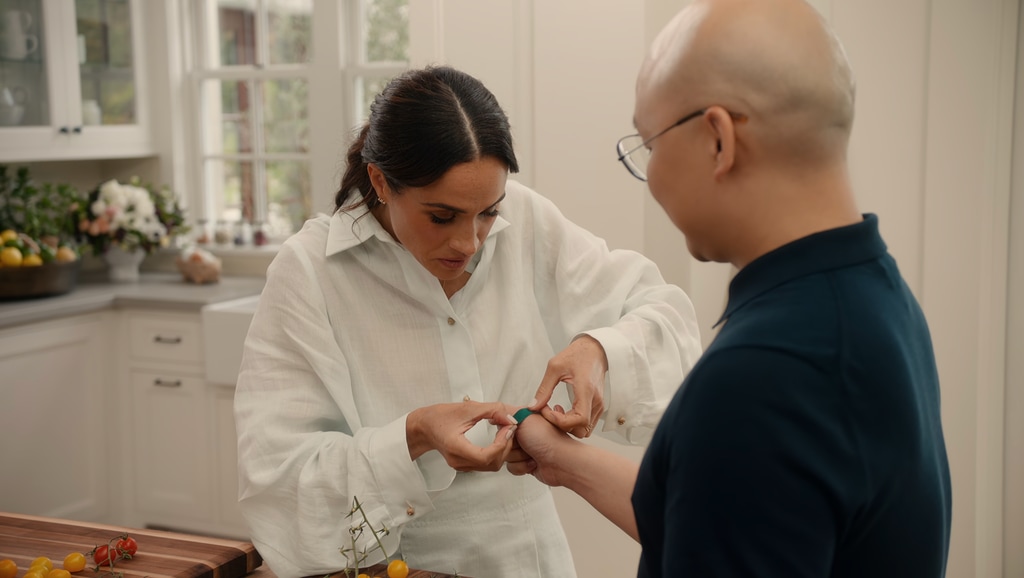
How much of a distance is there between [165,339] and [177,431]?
1.22 ft

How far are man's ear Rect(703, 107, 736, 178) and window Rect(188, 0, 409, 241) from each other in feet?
11.2

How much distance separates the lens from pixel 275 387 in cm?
155

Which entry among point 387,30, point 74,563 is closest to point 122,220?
point 387,30

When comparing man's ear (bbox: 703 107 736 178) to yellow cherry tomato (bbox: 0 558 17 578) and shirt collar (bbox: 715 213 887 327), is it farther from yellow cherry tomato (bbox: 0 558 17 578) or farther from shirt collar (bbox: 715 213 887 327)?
yellow cherry tomato (bbox: 0 558 17 578)

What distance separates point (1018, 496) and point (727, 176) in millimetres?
2151

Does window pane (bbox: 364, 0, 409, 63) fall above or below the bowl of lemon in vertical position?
above

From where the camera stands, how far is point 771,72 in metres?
0.82

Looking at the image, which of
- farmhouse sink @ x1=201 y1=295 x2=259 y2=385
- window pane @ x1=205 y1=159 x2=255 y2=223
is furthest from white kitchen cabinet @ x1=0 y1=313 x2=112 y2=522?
window pane @ x1=205 y1=159 x2=255 y2=223

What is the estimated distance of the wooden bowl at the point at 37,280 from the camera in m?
3.72

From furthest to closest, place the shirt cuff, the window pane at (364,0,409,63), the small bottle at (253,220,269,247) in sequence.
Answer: the small bottle at (253,220,269,247) → the window pane at (364,0,409,63) → the shirt cuff

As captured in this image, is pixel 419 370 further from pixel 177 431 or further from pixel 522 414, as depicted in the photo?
pixel 177 431

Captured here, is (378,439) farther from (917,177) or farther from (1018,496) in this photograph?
(1018,496)

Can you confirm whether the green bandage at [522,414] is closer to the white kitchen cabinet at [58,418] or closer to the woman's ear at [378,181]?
the woman's ear at [378,181]

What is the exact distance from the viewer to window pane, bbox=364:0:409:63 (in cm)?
420
